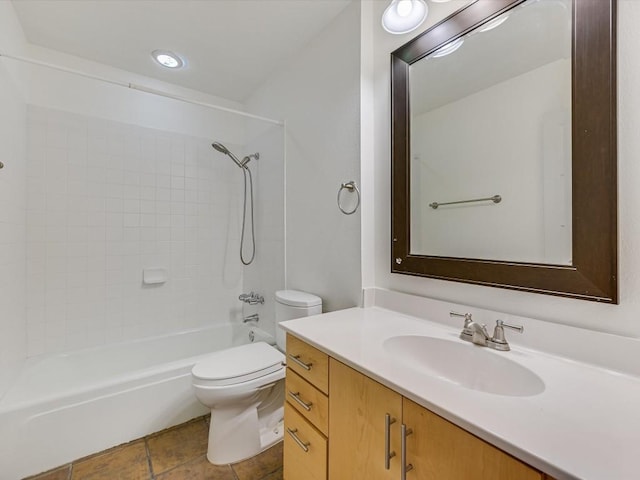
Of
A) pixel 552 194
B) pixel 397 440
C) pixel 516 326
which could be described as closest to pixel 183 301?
pixel 397 440

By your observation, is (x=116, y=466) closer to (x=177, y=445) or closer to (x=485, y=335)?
(x=177, y=445)

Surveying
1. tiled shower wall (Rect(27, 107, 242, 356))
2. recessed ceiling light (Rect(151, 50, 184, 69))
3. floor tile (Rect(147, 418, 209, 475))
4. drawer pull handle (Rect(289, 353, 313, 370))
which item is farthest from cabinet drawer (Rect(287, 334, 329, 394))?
recessed ceiling light (Rect(151, 50, 184, 69))

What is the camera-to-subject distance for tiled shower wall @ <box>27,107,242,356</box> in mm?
1942

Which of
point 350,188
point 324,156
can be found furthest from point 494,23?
point 324,156

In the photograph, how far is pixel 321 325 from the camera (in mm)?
1179

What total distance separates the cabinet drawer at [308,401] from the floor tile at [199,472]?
65 cm

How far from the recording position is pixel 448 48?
121 centimetres

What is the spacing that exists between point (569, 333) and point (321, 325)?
0.80 m

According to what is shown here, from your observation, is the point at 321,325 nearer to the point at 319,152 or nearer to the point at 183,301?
the point at 319,152

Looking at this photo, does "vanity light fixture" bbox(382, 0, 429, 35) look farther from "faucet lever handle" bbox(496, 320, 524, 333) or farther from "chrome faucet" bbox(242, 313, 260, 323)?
"chrome faucet" bbox(242, 313, 260, 323)

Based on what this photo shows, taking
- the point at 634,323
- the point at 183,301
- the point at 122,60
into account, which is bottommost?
the point at 183,301

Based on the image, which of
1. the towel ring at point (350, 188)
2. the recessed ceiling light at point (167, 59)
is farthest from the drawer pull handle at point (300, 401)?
the recessed ceiling light at point (167, 59)

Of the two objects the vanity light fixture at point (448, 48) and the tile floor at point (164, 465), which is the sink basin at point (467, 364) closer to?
the tile floor at point (164, 465)

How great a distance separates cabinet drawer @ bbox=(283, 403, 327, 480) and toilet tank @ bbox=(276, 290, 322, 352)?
0.54 meters
